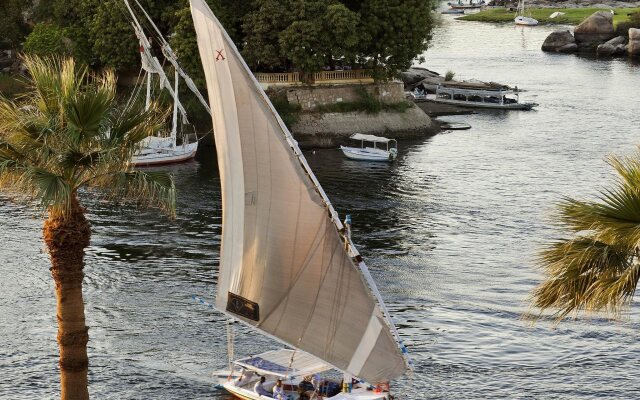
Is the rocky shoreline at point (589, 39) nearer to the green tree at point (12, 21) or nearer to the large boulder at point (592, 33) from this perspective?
the large boulder at point (592, 33)

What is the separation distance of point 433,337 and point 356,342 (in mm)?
12942

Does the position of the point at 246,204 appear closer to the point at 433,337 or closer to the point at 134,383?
the point at 134,383

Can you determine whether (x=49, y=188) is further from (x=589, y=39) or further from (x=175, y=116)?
(x=589, y=39)

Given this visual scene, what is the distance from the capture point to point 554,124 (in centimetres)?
10206

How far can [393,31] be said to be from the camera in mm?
93125

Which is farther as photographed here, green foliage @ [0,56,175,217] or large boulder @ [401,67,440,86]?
large boulder @ [401,67,440,86]

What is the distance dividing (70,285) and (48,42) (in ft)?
250

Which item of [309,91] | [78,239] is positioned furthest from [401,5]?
[78,239]

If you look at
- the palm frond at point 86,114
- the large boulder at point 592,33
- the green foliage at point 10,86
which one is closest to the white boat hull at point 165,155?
the green foliage at point 10,86

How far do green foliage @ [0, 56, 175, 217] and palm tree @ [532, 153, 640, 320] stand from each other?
30.2 feet

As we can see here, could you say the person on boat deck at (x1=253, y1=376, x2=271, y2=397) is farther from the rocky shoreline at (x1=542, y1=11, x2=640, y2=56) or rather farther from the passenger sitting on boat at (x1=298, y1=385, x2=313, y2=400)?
the rocky shoreline at (x1=542, y1=11, x2=640, y2=56)

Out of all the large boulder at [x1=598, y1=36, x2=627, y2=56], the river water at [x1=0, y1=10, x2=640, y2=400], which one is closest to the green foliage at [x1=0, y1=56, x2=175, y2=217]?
the river water at [x1=0, y1=10, x2=640, y2=400]

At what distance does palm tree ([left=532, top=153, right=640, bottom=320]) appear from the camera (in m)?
21.5

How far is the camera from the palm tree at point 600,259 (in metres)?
21.5
